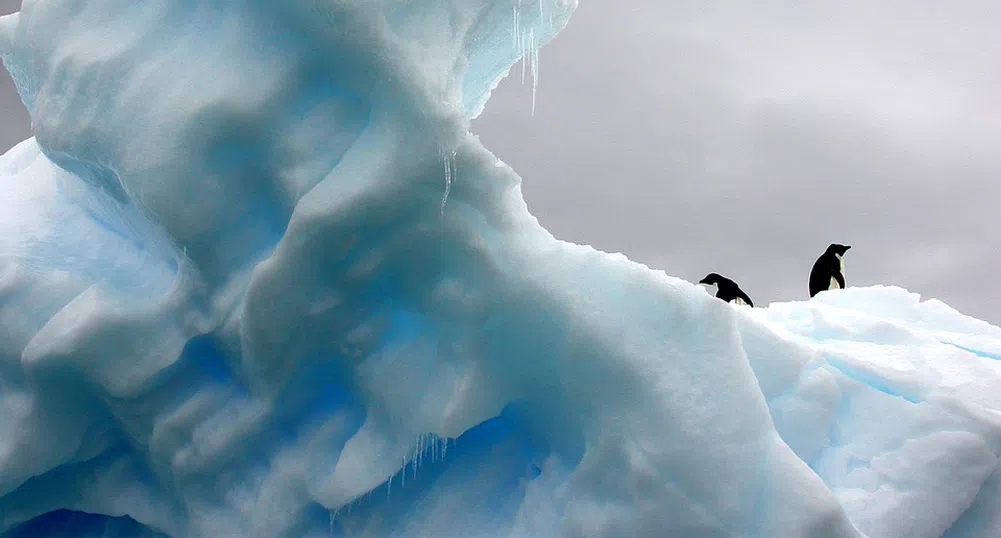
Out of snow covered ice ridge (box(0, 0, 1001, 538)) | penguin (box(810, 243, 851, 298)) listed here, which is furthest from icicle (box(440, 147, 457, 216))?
penguin (box(810, 243, 851, 298))

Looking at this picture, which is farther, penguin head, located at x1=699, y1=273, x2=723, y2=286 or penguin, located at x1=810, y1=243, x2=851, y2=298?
penguin head, located at x1=699, y1=273, x2=723, y2=286

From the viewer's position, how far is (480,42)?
2.50 metres

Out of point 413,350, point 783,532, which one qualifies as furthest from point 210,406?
point 783,532

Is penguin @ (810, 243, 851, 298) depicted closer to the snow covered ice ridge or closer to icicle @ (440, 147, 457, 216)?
the snow covered ice ridge

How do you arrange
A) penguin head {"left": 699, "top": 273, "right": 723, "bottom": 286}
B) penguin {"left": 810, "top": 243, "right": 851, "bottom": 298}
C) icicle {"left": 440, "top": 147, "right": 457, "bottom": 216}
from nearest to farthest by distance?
icicle {"left": 440, "top": 147, "right": 457, "bottom": 216}, penguin {"left": 810, "top": 243, "right": 851, "bottom": 298}, penguin head {"left": 699, "top": 273, "right": 723, "bottom": 286}

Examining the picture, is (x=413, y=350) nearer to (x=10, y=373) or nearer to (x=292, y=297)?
(x=292, y=297)

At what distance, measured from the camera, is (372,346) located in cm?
231

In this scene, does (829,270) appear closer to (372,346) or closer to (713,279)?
A: (713,279)

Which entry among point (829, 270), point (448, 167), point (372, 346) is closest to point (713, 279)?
point (829, 270)

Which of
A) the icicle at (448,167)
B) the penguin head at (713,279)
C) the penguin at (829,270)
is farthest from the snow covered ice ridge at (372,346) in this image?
the penguin head at (713,279)

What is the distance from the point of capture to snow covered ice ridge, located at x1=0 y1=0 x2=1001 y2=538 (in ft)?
6.97

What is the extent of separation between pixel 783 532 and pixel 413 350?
107 centimetres

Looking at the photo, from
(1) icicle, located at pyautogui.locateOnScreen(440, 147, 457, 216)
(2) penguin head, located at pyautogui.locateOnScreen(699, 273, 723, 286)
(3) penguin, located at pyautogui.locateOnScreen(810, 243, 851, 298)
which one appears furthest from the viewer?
(2) penguin head, located at pyautogui.locateOnScreen(699, 273, 723, 286)

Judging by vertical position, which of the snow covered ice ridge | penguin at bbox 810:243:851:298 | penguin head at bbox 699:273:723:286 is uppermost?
penguin at bbox 810:243:851:298
